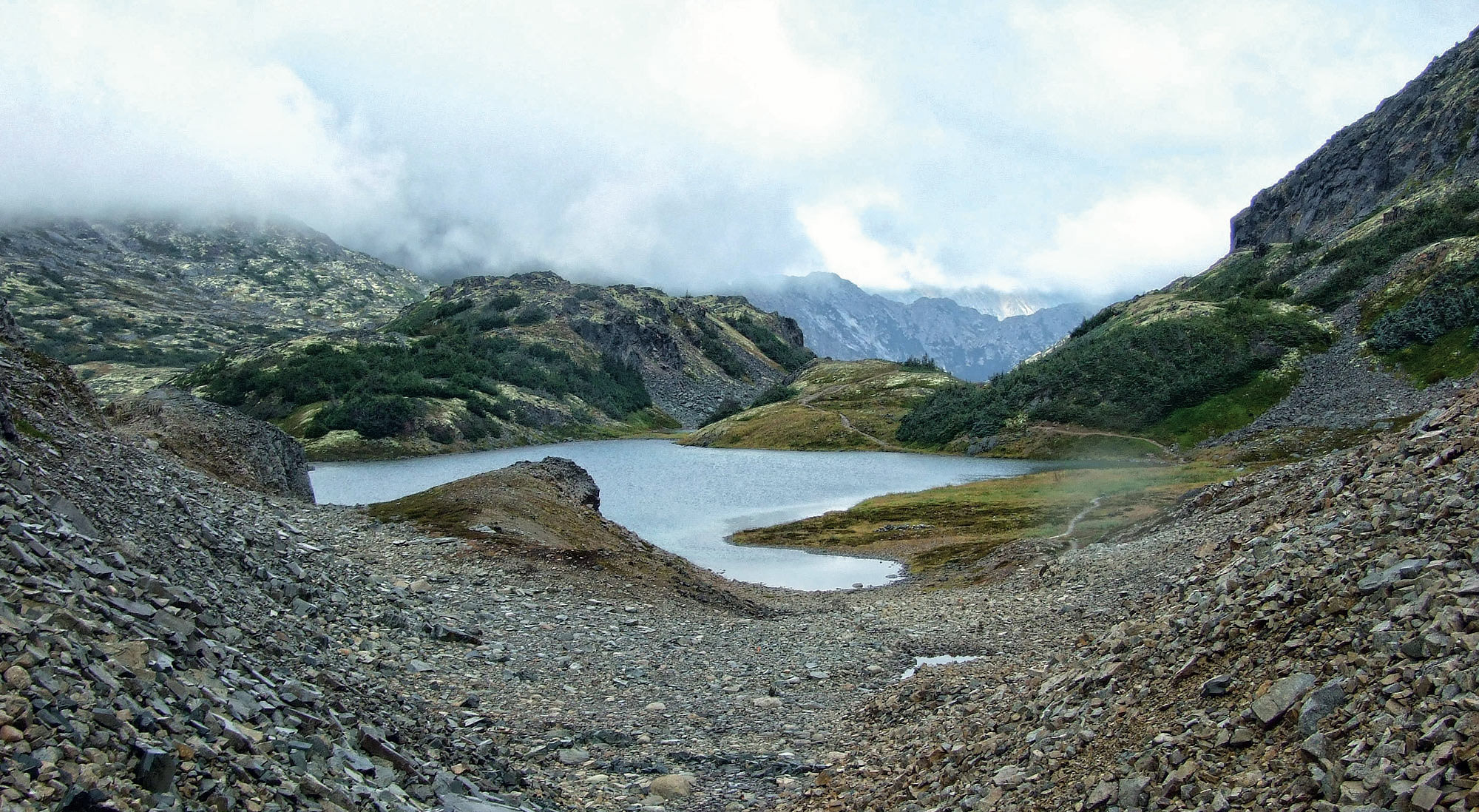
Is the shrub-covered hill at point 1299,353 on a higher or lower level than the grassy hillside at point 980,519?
higher

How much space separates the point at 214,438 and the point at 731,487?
264ft

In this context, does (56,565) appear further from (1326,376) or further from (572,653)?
(1326,376)

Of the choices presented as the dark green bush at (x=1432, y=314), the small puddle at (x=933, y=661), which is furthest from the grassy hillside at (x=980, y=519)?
the dark green bush at (x=1432, y=314)

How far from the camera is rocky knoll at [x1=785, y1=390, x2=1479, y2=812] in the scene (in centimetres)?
873

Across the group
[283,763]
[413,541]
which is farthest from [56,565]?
[413,541]

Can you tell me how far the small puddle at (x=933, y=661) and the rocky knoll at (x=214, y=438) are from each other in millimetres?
40321

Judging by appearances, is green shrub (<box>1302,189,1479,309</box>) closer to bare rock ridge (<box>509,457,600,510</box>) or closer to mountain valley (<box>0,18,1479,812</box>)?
mountain valley (<box>0,18,1479,812</box>)

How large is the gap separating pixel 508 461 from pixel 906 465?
8429 centimetres

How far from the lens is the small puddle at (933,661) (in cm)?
2762

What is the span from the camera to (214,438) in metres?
55.3

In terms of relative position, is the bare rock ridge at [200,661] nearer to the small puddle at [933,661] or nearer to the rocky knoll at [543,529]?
the rocky knoll at [543,529]

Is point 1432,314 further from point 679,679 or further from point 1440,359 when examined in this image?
point 679,679

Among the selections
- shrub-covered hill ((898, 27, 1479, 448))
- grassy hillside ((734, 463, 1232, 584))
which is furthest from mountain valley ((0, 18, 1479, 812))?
shrub-covered hill ((898, 27, 1479, 448))

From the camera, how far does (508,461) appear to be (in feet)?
586
